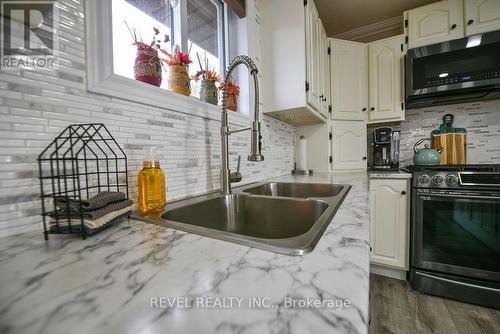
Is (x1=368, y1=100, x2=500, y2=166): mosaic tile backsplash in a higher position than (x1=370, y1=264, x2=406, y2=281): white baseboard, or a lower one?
higher

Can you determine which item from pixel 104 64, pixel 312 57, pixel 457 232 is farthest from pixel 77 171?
pixel 457 232

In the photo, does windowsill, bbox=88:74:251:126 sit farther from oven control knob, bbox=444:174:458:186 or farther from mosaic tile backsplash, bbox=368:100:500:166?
mosaic tile backsplash, bbox=368:100:500:166

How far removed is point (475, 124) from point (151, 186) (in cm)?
268

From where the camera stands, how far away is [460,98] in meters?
1.77

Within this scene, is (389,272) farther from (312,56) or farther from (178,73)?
(178,73)

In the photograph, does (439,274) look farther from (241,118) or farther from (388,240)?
(241,118)

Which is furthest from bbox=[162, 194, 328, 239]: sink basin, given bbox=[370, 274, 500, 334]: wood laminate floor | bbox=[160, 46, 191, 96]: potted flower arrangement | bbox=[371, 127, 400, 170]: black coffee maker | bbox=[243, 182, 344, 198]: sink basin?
bbox=[371, 127, 400, 170]: black coffee maker

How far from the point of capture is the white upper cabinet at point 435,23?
163 centimetres

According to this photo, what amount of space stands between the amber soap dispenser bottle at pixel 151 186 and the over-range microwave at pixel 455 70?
209 centimetres

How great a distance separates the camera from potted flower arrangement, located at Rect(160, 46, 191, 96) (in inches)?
35.2

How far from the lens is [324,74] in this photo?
6.00ft

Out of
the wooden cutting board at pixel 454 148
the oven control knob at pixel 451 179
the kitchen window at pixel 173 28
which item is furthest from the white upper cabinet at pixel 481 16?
the kitchen window at pixel 173 28

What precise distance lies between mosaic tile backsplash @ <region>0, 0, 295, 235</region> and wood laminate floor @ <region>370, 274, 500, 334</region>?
1391 millimetres

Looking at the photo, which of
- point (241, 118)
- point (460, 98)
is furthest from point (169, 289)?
point (460, 98)
